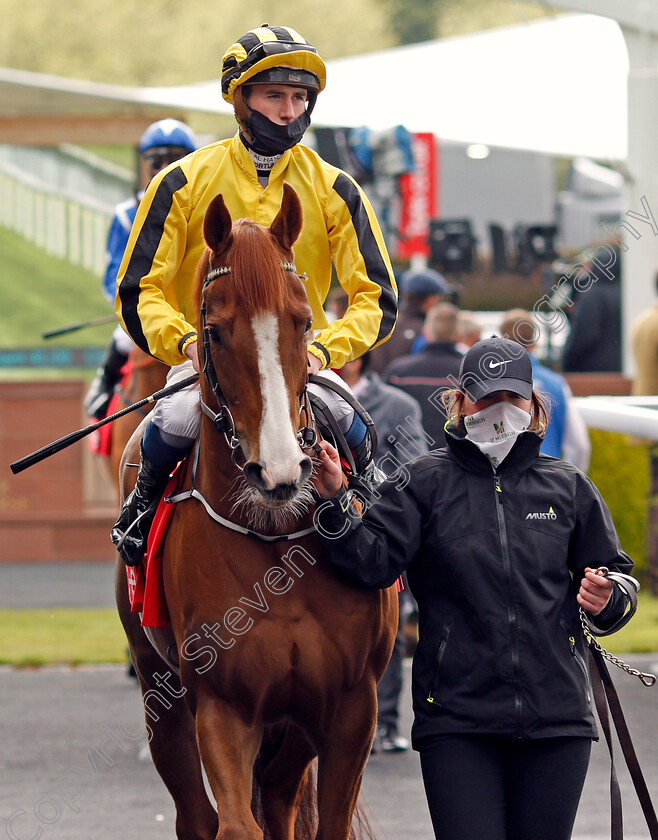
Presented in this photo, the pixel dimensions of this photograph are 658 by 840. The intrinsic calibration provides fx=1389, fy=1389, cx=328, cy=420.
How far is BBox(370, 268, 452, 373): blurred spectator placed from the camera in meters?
9.70

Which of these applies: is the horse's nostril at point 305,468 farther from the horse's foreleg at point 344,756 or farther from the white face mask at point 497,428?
the horse's foreleg at point 344,756

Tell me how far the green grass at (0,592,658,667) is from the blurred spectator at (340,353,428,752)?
2.60m

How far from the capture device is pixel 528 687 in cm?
347

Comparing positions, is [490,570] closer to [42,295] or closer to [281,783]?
[281,783]

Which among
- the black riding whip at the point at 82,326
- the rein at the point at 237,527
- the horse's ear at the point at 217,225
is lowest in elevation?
the rein at the point at 237,527

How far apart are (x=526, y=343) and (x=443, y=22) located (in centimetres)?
4167

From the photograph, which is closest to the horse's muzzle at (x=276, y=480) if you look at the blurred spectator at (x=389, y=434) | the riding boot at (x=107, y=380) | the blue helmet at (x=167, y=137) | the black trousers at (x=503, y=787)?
the black trousers at (x=503, y=787)

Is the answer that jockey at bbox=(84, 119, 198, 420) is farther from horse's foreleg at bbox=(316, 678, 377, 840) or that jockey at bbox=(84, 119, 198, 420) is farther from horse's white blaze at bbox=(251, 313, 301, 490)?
horse's foreleg at bbox=(316, 678, 377, 840)

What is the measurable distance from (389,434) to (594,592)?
→ 334 centimetres

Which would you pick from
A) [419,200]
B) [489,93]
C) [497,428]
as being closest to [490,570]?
[497,428]

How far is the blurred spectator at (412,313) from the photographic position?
31.8 ft

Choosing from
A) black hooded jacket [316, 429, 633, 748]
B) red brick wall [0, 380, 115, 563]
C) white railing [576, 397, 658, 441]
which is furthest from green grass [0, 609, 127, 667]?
black hooded jacket [316, 429, 633, 748]

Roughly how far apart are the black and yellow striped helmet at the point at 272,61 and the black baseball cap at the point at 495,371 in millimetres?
923

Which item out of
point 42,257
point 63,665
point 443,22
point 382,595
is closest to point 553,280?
point 42,257
